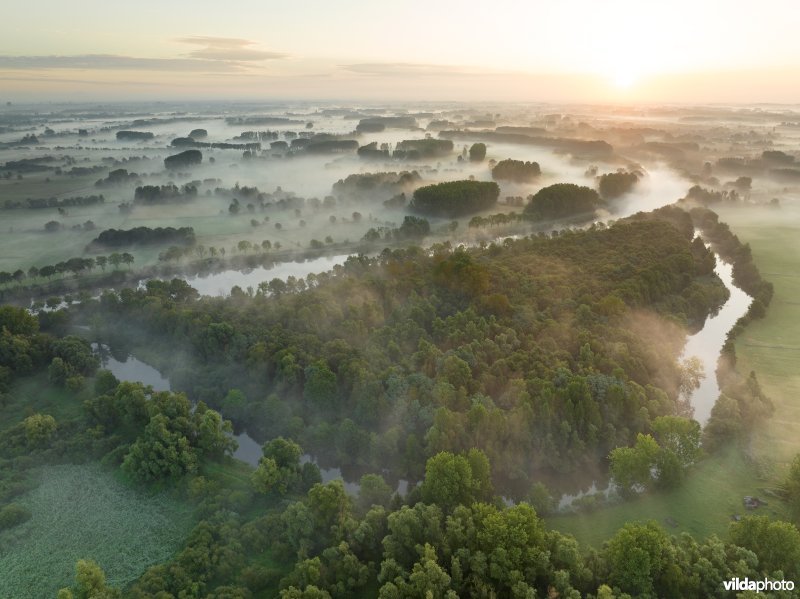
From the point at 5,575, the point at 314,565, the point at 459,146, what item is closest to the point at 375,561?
the point at 314,565

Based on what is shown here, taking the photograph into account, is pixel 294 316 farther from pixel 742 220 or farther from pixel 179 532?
pixel 742 220

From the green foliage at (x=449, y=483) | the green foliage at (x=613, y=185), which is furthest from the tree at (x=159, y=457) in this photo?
the green foliage at (x=613, y=185)

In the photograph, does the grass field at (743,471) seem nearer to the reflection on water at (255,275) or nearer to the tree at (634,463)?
the tree at (634,463)

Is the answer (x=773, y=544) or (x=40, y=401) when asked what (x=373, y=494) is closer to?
(x=773, y=544)

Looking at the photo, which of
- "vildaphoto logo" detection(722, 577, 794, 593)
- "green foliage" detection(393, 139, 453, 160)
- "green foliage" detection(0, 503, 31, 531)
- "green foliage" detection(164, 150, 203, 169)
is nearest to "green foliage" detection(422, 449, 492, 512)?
"vildaphoto logo" detection(722, 577, 794, 593)

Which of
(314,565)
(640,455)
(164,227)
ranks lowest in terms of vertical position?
(314,565)

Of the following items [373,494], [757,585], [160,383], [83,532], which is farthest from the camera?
[160,383]

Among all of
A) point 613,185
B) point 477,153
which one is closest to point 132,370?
point 613,185
